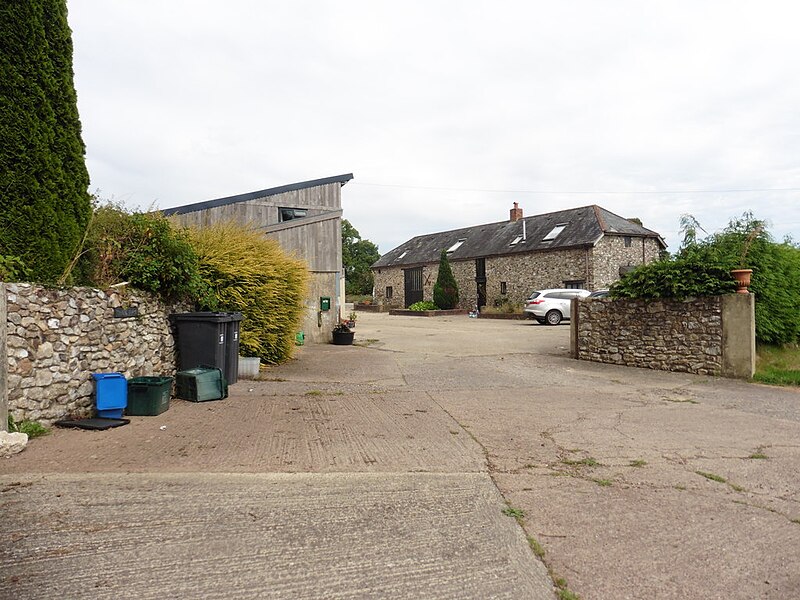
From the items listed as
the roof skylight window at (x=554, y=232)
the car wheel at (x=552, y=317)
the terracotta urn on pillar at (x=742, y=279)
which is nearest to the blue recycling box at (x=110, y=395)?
the terracotta urn on pillar at (x=742, y=279)

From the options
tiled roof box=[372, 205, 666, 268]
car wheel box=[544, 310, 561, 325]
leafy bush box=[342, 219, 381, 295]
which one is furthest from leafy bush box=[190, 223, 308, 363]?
leafy bush box=[342, 219, 381, 295]

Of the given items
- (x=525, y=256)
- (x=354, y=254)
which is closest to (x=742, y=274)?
(x=525, y=256)

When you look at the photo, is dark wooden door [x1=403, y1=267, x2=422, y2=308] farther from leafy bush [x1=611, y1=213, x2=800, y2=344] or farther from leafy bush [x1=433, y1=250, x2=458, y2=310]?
leafy bush [x1=611, y1=213, x2=800, y2=344]

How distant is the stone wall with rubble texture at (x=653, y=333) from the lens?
10.4 metres

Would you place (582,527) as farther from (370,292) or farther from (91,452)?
(370,292)

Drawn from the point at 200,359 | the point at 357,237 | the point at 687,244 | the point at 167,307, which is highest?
the point at 357,237

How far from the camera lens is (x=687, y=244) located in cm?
1118

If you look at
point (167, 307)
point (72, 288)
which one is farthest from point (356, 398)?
point (72, 288)

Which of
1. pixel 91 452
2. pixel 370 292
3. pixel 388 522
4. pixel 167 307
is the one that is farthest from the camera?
pixel 370 292

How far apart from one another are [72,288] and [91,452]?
2.13 meters

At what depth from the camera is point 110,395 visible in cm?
607

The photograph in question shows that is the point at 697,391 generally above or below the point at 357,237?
below

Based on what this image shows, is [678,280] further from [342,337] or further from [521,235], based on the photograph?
[521,235]

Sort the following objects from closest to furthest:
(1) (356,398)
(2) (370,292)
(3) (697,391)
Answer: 1. (1) (356,398)
2. (3) (697,391)
3. (2) (370,292)
